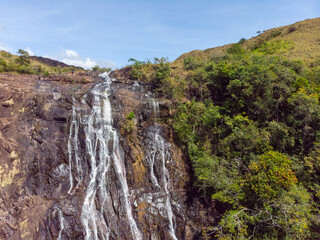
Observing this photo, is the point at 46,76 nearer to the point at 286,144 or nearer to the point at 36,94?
the point at 36,94

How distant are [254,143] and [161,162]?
25.6 feet

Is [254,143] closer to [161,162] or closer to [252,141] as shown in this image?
[252,141]

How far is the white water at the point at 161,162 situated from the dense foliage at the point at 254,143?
72.9 inches

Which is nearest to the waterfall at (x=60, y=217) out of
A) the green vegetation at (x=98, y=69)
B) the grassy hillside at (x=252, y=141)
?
the grassy hillside at (x=252, y=141)

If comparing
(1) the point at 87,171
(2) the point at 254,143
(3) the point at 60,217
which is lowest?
(3) the point at 60,217

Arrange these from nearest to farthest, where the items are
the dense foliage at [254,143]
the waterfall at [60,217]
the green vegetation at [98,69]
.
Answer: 1. the dense foliage at [254,143]
2. the waterfall at [60,217]
3. the green vegetation at [98,69]

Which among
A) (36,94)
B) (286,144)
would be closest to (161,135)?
(286,144)

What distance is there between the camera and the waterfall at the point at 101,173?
1192 centimetres

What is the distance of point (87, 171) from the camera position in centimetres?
1362

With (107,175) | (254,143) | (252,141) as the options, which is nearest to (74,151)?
(107,175)

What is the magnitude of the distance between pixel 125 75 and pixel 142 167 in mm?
15553

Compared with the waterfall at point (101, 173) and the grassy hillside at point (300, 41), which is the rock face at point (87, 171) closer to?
the waterfall at point (101, 173)

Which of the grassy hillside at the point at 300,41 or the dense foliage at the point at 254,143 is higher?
the grassy hillside at the point at 300,41

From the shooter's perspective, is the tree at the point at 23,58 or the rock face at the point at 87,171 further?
the tree at the point at 23,58
